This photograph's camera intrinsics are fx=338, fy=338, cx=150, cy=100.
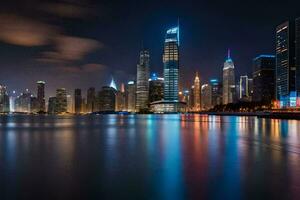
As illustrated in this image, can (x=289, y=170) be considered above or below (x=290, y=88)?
below

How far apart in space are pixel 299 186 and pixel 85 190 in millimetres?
8395

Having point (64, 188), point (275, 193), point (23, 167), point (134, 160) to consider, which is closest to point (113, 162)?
point (134, 160)

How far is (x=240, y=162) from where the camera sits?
19609 millimetres

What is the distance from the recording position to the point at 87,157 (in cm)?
2197

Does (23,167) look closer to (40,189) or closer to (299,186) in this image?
(40,189)

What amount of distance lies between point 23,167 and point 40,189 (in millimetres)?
5918

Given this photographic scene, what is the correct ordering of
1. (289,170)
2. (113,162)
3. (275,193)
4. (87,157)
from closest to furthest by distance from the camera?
(275,193), (289,170), (113,162), (87,157)

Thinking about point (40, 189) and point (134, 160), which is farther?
point (134, 160)

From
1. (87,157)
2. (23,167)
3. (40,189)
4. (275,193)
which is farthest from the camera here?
(87,157)

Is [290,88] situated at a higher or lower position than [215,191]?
higher

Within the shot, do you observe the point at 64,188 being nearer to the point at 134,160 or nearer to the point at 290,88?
the point at 134,160

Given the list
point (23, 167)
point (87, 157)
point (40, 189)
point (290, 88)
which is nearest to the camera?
point (40, 189)

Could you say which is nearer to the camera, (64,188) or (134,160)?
(64,188)

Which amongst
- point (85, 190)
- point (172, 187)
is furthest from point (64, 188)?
point (172, 187)
